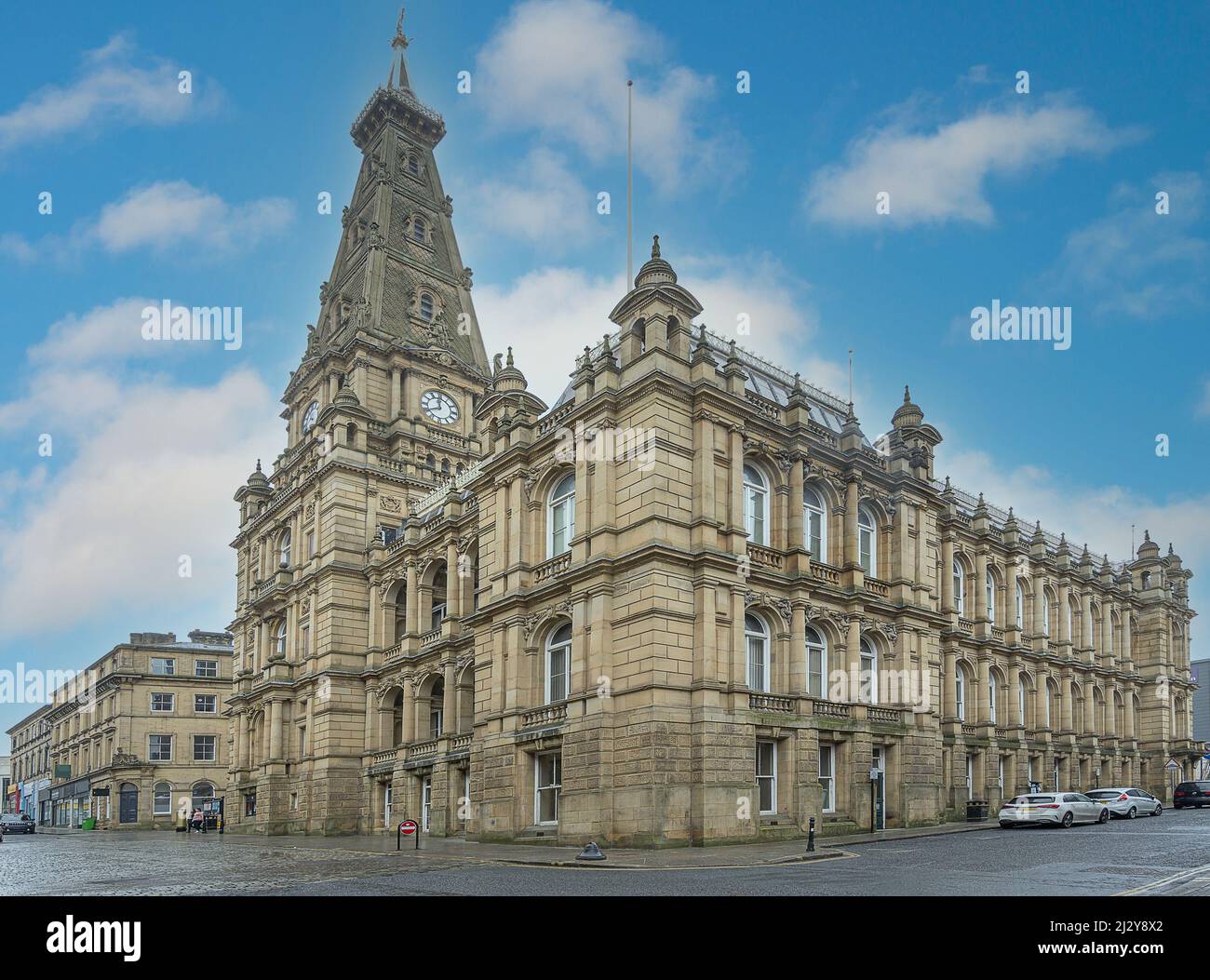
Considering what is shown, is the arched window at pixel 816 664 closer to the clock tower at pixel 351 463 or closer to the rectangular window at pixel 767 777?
the rectangular window at pixel 767 777

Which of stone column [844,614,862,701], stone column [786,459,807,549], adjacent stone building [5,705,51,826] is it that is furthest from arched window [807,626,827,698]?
adjacent stone building [5,705,51,826]

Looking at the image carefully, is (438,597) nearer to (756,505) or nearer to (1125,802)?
(756,505)

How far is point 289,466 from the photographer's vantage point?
205ft

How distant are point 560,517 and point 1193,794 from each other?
1441 inches

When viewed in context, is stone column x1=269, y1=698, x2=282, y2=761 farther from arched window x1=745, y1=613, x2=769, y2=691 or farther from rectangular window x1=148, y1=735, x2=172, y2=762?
rectangular window x1=148, y1=735, x2=172, y2=762

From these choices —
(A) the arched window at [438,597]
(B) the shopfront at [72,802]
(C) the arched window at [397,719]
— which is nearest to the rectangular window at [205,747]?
(B) the shopfront at [72,802]

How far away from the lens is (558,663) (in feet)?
116

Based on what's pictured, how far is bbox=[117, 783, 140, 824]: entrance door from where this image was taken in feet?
281

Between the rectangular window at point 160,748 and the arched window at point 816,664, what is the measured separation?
71303 millimetres

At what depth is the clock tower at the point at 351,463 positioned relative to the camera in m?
51.1

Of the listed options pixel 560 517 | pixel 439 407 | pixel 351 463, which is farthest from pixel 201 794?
pixel 560 517

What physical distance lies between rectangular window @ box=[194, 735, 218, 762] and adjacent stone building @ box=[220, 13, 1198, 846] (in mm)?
32445
